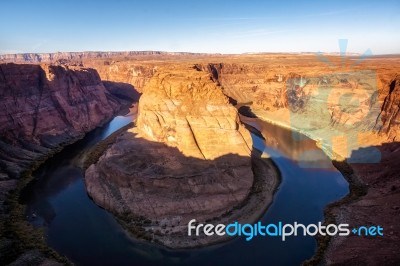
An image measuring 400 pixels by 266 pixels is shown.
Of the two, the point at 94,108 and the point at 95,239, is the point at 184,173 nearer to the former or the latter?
the point at 95,239

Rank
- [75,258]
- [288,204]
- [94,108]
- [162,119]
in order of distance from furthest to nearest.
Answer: [94,108] < [162,119] < [288,204] < [75,258]

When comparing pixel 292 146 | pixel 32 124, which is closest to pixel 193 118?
pixel 292 146

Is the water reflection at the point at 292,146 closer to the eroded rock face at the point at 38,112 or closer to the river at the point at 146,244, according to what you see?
the river at the point at 146,244

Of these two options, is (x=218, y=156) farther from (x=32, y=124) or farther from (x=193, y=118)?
(x=32, y=124)

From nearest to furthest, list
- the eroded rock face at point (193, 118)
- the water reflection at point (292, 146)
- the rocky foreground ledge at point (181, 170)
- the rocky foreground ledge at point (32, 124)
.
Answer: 1. the rocky foreground ledge at point (32, 124)
2. the rocky foreground ledge at point (181, 170)
3. the eroded rock face at point (193, 118)
4. the water reflection at point (292, 146)

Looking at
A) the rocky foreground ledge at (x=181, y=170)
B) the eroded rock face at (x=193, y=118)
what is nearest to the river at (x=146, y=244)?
the rocky foreground ledge at (x=181, y=170)

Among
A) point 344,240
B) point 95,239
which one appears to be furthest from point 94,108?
A: point 344,240
